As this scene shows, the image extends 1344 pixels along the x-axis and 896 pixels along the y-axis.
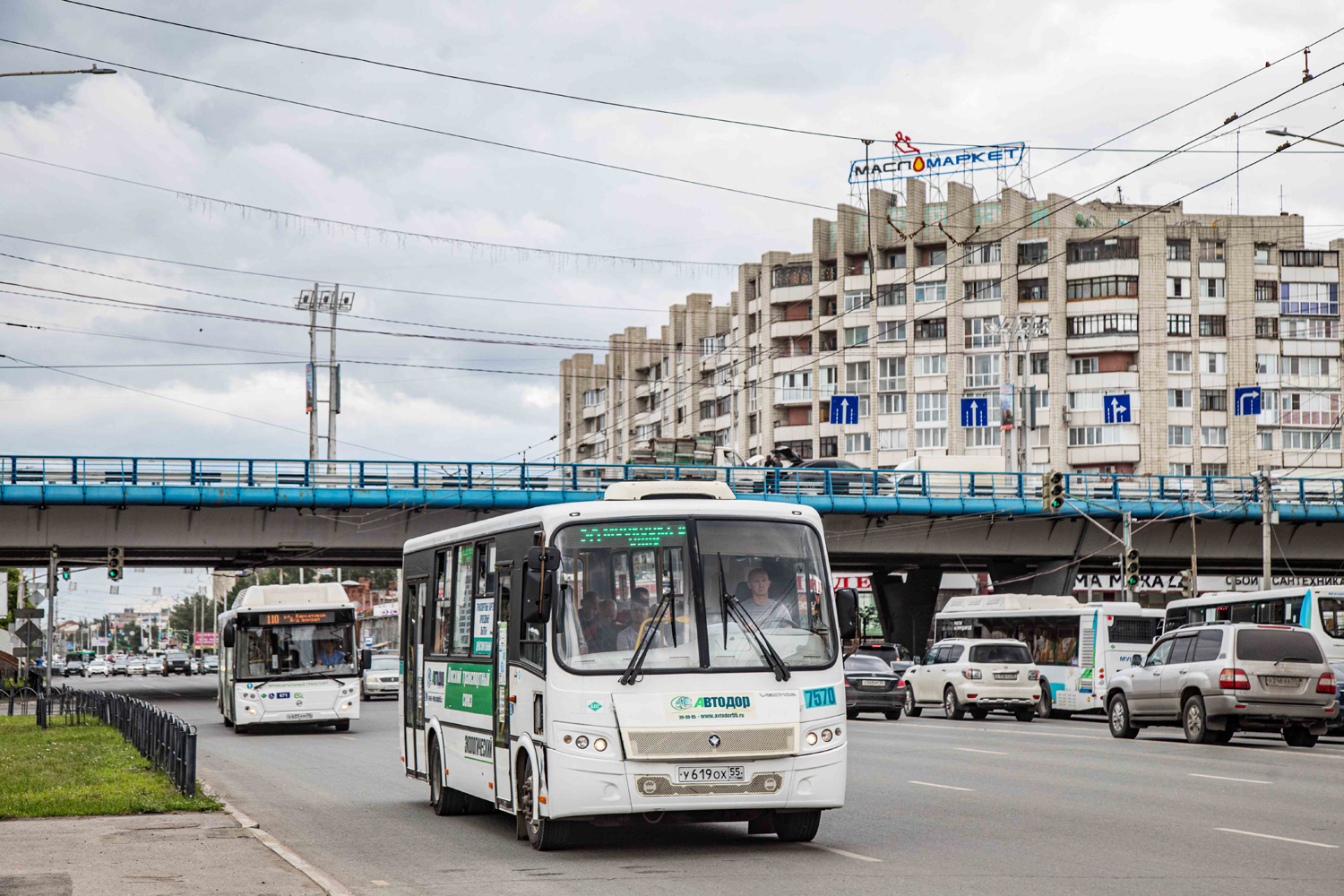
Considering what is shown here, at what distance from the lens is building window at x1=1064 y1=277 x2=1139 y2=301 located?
316 feet

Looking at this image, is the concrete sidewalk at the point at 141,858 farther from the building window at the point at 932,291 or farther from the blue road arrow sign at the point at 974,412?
the building window at the point at 932,291

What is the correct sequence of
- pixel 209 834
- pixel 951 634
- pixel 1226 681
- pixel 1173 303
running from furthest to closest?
pixel 1173 303 → pixel 951 634 → pixel 1226 681 → pixel 209 834

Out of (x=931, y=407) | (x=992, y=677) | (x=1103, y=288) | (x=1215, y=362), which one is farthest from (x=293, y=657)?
(x=1215, y=362)

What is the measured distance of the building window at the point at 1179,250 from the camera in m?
96.5

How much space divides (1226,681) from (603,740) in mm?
15348

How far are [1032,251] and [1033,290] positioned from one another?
2400mm

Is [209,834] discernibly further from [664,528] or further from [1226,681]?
[1226,681]

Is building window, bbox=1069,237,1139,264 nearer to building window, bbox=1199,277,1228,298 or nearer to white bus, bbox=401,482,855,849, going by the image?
building window, bbox=1199,277,1228,298

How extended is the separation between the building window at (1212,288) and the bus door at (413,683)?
8794 cm

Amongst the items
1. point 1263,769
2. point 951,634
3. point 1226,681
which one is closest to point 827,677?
point 1263,769

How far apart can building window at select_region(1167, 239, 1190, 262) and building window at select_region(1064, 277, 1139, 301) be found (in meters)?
2.77

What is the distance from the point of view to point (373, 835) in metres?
13.3

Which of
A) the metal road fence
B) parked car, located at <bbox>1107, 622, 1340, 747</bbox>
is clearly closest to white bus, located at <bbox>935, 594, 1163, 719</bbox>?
parked car, located at <bbox>1107, 622, 1340, 747</bbox>

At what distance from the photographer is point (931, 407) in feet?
327
